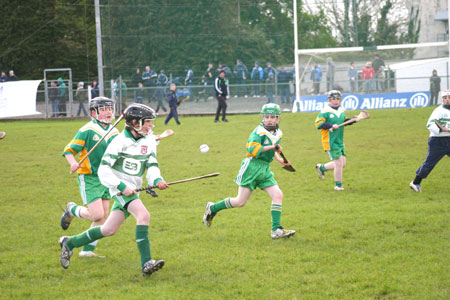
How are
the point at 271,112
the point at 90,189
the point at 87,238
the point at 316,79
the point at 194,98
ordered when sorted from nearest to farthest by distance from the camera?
1. the point at 87,238
2. the point at 90,189
3. the point at 271,112
4. the point at 316,79
5. the point at 194,98

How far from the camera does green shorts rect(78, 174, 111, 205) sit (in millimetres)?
7617

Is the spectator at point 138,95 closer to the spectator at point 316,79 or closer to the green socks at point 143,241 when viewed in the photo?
the spectator at point 316,79

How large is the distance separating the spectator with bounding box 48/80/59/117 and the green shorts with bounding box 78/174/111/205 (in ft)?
86.5

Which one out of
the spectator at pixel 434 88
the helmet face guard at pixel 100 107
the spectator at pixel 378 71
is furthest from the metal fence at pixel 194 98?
the helmet face guard at pixel 100 107

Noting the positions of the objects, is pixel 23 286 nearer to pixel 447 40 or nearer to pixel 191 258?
pixel 191 258

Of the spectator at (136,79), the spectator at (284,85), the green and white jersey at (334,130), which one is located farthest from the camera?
the spectator at (136,79)

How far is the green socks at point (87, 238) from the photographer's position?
22.8 feet

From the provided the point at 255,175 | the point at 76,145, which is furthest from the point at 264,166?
the point at 76,145

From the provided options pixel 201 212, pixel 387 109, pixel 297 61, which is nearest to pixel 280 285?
pixel 201 212

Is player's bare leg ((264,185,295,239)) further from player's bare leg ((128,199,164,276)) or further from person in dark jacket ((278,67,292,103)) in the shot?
person in dark jacket ((278,67,292,103))

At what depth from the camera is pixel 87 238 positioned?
7043 millimetres

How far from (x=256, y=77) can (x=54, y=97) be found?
11881 millimetres

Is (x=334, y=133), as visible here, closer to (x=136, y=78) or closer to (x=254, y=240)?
(x=254, y=240)

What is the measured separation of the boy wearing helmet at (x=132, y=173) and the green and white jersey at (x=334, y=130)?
19.9ft
